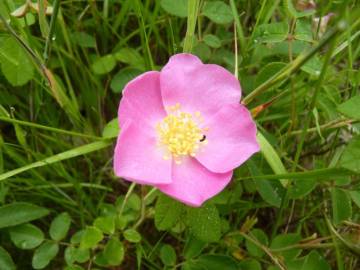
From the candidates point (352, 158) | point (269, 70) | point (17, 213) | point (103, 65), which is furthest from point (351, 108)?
point (17, 213)

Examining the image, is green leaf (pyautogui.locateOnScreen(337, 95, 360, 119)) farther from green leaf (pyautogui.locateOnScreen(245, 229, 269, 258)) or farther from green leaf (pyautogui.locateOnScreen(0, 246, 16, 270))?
green leaf (pyautogui.locateOnScreen(0, 246, 16, 270))

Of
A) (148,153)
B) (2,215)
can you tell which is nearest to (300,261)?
(148,153)

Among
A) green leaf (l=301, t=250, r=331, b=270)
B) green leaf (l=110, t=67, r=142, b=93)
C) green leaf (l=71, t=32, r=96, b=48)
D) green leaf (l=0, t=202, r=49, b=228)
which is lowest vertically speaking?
green leaf (l=301, t=250, r=331, b=270)

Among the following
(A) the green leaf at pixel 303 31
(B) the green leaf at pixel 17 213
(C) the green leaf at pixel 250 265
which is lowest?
Result: (C) the green leaf at pixel 250 265

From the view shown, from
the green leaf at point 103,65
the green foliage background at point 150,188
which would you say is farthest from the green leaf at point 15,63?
the green leaf at point 103,65

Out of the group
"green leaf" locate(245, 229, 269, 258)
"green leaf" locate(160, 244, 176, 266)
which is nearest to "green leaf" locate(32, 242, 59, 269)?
"green leaf" locate(160, 244, 176, 266)

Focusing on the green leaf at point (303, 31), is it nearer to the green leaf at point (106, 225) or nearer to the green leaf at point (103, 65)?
the green leaf at point (103, 65)
